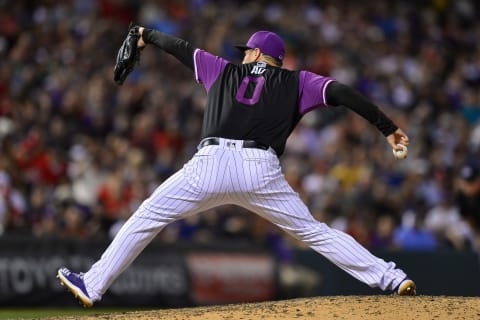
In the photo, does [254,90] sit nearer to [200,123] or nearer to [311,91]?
[311,91]

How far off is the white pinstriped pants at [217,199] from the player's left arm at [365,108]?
570 millimetres

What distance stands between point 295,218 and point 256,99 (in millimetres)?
825

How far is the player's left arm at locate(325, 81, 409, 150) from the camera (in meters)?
6.54

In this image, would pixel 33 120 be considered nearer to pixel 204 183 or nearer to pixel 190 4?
pixel 190 4

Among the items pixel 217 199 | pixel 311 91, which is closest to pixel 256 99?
pixel 311 91

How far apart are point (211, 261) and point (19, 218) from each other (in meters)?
2.27

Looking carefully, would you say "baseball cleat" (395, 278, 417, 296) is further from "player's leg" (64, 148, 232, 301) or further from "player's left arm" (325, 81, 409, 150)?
"player's leg" (64, 148, 232, 301)

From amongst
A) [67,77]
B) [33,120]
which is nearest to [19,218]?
[33,120]

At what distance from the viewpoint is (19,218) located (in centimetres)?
1161

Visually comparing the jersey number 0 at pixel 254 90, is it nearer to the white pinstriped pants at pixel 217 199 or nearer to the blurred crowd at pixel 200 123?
the white pinstriped pants at pixel 217 199

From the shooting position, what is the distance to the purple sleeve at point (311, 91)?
666cm

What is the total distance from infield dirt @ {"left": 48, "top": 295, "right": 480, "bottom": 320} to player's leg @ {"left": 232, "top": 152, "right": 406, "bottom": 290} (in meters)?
0.20

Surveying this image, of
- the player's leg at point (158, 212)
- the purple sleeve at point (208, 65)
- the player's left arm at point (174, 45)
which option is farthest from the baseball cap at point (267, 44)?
the player's leg at point (158, 212)

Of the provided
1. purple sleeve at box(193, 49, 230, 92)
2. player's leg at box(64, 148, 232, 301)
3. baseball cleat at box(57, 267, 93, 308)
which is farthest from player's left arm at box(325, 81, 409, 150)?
baseball cleat at box(57, 267, 93, 308)
